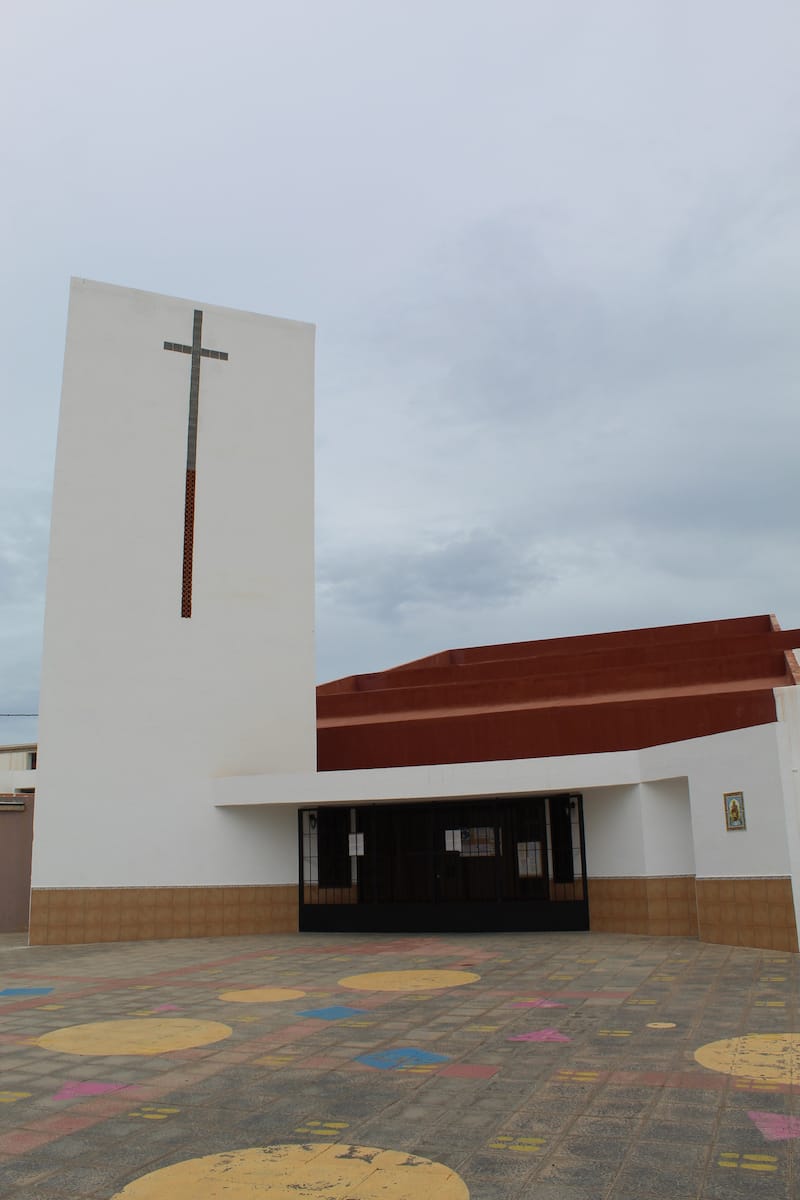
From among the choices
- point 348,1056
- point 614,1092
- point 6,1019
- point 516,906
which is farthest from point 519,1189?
point 516,906

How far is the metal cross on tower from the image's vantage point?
19.0 meters

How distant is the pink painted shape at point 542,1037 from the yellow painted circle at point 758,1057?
1242 millimetres

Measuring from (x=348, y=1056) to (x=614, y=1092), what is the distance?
243 centimetres

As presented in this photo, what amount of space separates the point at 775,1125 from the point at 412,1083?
258cm

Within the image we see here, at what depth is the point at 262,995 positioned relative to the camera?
36.8ft

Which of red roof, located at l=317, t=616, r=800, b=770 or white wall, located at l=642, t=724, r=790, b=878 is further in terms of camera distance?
red roof, located at l=317, t=616, r=800, b=770

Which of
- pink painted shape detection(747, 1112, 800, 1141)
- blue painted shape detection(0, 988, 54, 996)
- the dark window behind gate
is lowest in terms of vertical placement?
blue painted shape detection(0, 988, 54, 996)

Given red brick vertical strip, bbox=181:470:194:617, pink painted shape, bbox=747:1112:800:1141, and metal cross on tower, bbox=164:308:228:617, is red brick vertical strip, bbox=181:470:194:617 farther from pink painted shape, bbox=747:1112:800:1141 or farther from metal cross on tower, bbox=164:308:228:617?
pink painted shape, bbox=747:1112:800:1141

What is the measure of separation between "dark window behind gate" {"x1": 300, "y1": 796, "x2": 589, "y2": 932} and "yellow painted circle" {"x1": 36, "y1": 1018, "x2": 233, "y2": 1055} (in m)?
8.38

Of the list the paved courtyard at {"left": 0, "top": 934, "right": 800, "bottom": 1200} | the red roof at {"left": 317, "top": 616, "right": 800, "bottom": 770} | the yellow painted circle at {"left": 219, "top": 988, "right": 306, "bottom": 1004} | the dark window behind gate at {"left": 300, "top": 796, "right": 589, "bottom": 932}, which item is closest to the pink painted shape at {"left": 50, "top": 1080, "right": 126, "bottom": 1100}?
the paved courtyard at {"left": 0, "top": 934, "right": 800, "bottom": 1200}

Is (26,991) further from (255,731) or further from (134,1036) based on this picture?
(255,731)

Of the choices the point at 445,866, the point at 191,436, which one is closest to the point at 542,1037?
the point at 445,866

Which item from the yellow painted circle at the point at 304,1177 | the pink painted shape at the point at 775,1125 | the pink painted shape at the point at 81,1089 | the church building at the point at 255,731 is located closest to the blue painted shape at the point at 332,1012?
the pink painted shape at the point at 81,1089

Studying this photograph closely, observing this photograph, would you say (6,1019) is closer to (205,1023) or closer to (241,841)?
(205,1023)
